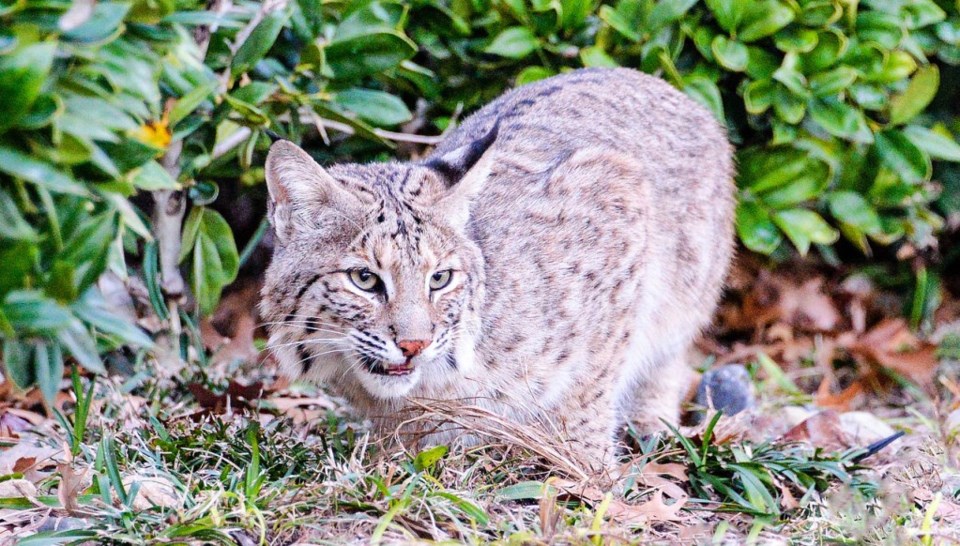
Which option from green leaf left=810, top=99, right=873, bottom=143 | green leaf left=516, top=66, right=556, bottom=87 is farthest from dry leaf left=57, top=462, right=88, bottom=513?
green leaf left=810, top=99, right=873, bottom=143

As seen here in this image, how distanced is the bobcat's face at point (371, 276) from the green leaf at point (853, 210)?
9.80 ft

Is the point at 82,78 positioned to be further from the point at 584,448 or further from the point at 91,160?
the point at 584,448

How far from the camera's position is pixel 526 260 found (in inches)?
184

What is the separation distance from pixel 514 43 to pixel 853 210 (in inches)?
90.6

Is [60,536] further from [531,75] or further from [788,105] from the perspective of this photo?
[788,105]

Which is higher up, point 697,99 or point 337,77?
point 337,77

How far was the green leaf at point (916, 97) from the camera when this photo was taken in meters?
6.48

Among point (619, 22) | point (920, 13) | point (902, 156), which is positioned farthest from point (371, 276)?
point (920, 13)

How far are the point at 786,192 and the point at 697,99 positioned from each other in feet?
2.58

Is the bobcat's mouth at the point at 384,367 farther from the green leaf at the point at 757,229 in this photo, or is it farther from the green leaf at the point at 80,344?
the green leaf at the point at 757,229

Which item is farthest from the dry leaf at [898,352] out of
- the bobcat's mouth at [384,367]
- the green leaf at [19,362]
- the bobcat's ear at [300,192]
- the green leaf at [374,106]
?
the green leaf at [19,362]

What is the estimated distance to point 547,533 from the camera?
348 cm

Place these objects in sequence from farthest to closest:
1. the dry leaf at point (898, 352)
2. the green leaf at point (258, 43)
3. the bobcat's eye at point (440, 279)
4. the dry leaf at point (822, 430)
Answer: the dry leaf at point (898, 352)
the dry leaf at point (822, 430)
the green leaf at point (258, 43)
the bobcat's eye at point (440, 279)

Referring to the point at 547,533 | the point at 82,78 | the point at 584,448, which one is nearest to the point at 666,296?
the point at 584,448
